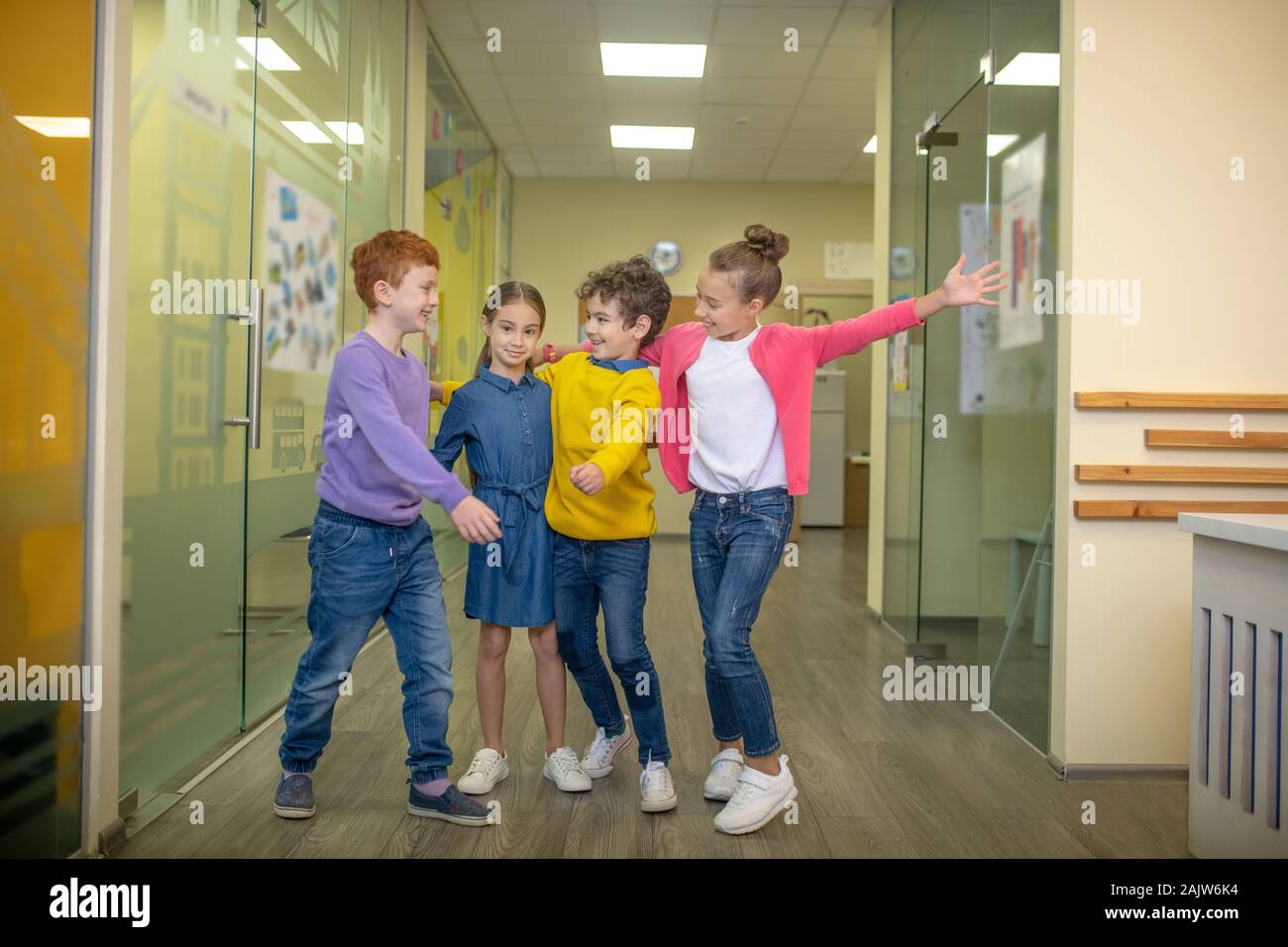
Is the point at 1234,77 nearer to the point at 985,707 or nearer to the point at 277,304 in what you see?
the point at 985,707

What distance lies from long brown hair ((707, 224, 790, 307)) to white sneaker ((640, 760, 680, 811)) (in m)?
1.04

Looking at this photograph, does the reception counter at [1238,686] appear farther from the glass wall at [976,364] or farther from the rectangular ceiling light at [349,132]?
the rectangular ceiling light at [349,132]

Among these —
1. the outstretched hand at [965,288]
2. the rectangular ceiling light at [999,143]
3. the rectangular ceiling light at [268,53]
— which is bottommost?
the outstretched hand at [965,288]

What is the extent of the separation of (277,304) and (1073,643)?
237 centimetres

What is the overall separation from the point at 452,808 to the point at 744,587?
0.76 m

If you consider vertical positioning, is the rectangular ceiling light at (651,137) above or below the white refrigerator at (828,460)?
above

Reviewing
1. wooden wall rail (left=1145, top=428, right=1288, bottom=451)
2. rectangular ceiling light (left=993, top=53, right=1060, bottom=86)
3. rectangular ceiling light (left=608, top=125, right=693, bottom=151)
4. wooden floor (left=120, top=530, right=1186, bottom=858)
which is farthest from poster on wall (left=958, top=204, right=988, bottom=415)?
rectangular ceiling light (left=608, top=125, right=693, bottom=151)

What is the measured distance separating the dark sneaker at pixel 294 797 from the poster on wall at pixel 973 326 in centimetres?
244

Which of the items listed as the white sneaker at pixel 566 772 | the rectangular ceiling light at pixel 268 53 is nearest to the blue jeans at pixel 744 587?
the white sneaker at pixel 566 772

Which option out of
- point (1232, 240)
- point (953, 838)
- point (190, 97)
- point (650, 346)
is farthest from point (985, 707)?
point (190, 97)

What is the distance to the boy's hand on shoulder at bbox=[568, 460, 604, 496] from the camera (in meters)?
1.97

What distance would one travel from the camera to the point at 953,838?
2139mm

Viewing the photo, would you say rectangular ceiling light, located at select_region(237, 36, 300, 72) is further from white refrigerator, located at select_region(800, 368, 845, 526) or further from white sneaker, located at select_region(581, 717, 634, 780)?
white refrigerator, located at select_region(800, 368, 845, 526)

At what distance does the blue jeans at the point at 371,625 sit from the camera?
82.5 inches
